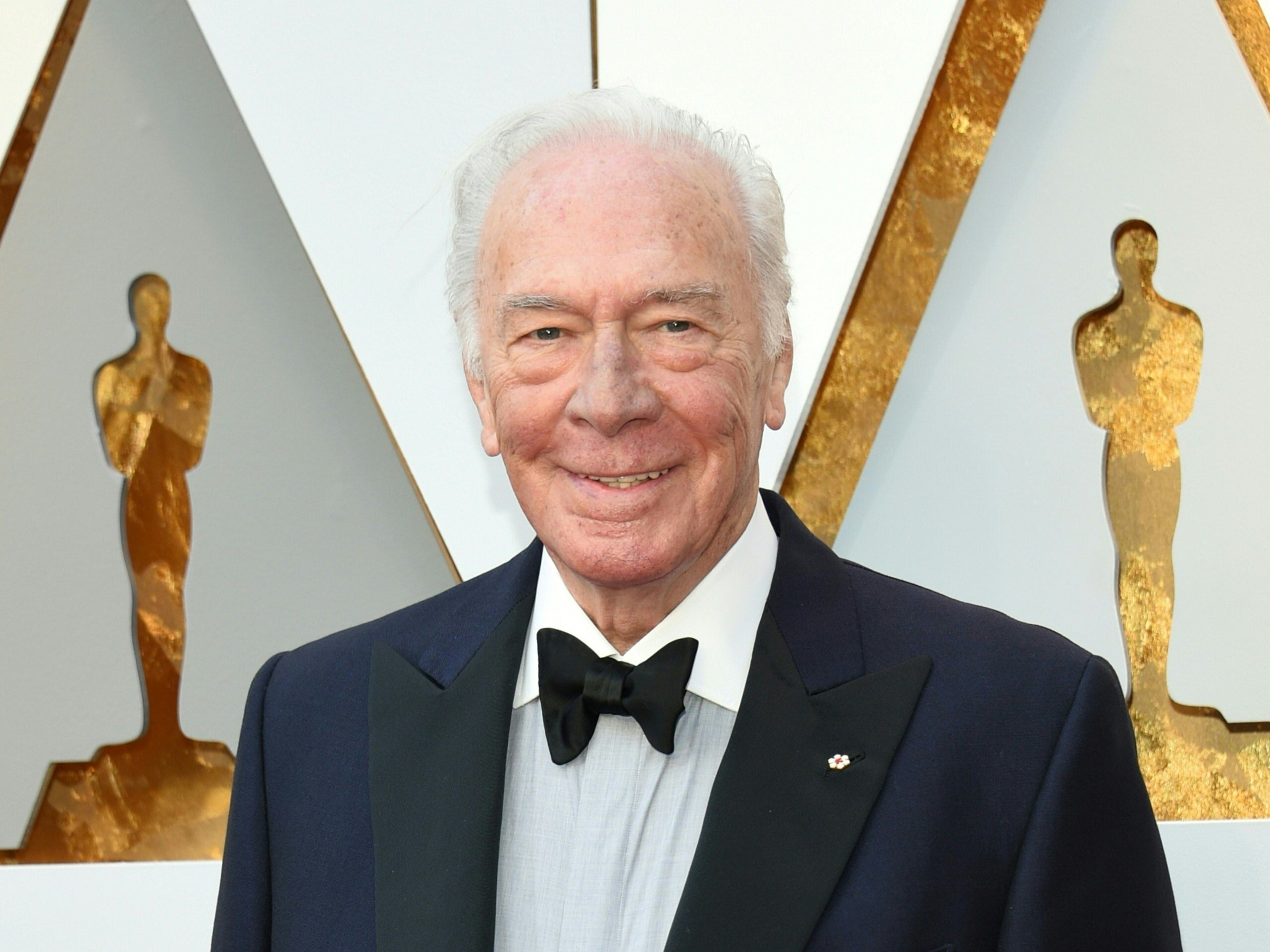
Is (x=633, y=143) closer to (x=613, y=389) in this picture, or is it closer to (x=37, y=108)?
(x=613, y=389)

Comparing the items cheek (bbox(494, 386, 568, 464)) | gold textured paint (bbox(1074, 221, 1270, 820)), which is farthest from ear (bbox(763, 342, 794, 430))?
gold textured paint (bbox(1074, 221, 1270, 820))

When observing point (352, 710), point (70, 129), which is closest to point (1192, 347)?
point (352, 710)

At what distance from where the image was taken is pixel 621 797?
1.02 meters

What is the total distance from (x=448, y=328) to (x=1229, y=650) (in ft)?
3.77

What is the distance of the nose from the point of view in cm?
98

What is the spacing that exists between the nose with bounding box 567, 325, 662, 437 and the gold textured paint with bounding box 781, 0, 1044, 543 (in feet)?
2.38

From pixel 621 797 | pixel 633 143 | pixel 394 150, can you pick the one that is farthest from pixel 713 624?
pixel 394 150

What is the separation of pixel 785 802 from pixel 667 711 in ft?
0.40

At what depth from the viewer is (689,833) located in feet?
3.27

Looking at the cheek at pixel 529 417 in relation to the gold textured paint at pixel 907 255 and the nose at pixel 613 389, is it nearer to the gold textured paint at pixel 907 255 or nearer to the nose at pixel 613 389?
the nose at pixel 613 389

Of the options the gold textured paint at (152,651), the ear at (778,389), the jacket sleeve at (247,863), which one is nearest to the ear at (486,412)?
the ear at (778,389)

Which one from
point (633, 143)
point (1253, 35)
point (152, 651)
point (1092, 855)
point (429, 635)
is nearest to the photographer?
point (1092, 855)

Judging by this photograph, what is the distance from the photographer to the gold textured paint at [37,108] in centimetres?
175

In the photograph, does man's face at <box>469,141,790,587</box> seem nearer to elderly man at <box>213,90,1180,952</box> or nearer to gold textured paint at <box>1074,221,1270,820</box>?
elderly man at <box>213,90,1180,952</box>
